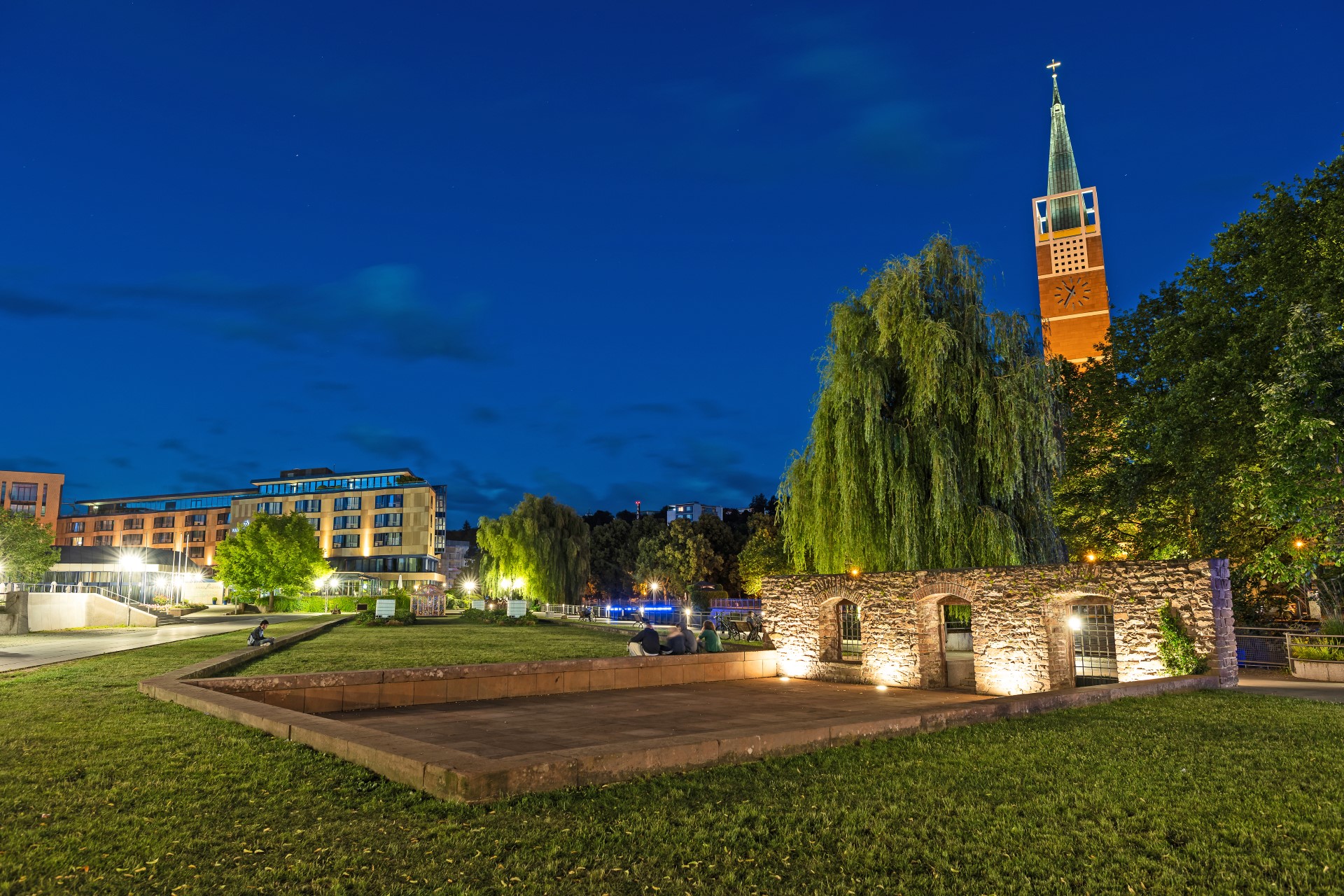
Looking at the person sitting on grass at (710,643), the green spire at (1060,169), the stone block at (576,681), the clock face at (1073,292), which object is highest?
the green spire at (1060,169)

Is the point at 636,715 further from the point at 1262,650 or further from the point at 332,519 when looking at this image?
the point at 332,519

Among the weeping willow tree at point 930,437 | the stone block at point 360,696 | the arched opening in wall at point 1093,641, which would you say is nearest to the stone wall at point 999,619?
the weeping willow tree at point 930,437

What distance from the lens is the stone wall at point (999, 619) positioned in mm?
12383

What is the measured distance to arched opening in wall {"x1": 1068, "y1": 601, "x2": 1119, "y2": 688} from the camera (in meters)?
15.6

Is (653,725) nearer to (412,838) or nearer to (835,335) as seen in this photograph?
(412,838)

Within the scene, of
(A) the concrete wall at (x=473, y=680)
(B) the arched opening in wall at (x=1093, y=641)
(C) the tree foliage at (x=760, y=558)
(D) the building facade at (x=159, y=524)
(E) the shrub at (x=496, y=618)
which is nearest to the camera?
(A) the concrete wall at (x=473, y=680)

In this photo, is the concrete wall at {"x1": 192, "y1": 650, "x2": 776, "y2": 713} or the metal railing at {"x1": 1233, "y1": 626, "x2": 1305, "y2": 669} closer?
the concrete wall at {"x1": 192, "y1": 650, "x2": 776, "y2": 713}

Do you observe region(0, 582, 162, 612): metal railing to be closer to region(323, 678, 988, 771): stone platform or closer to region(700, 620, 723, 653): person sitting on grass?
region(700, 620, 723, 653): person sitting on grass

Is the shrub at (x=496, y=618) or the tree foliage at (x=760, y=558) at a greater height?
the tree foliage at (x=760, y=558)

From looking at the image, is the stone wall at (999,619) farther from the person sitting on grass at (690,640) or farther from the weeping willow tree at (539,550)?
the weeping willow tree at (539,550)

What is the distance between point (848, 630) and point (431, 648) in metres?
11.2

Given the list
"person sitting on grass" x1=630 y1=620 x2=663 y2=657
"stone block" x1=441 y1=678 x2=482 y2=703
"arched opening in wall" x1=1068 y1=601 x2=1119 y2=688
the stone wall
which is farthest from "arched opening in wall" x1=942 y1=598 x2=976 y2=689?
"stone block" x1=441 y1=678 x2=482 y2=703

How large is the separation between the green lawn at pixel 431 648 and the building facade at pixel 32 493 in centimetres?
9059

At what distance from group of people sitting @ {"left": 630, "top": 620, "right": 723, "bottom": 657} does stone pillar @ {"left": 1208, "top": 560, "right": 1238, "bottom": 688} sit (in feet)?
29.3
